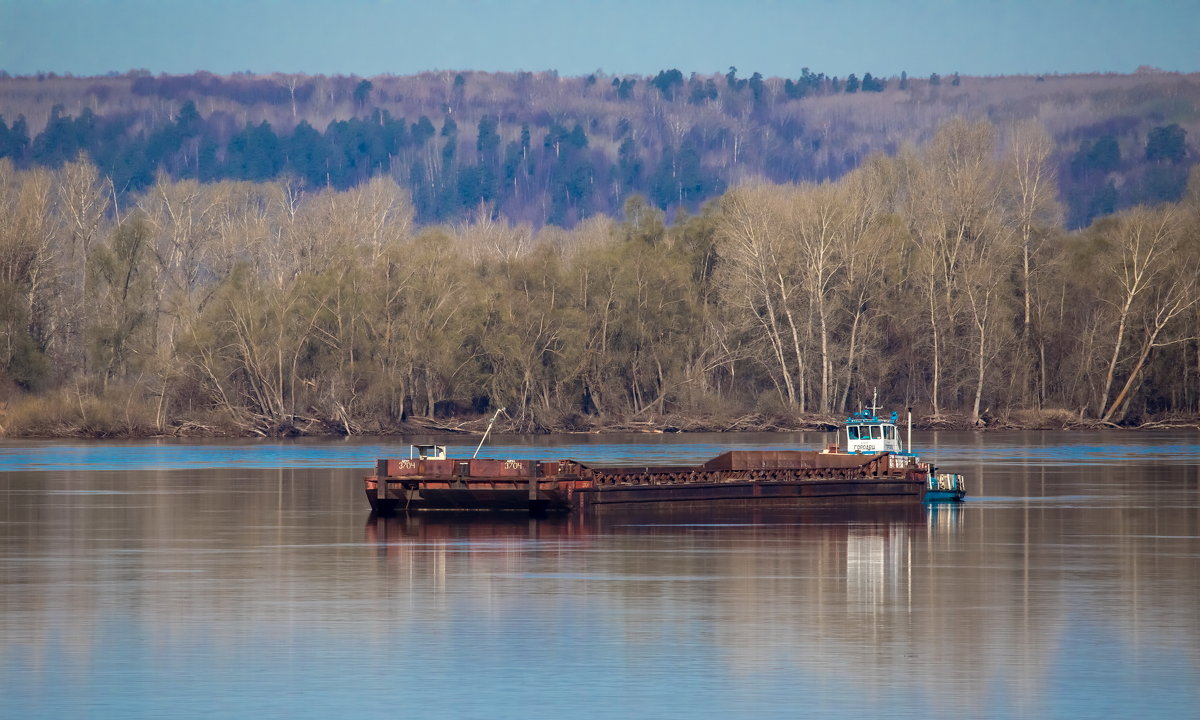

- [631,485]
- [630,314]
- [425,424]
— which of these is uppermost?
[630,314]

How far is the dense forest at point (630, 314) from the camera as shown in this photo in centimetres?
10012

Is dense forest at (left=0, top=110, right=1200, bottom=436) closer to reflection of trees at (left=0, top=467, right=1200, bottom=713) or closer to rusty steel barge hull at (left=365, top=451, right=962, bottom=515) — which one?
reflection of trees at (left=0, top=467, right=1200, bottom=713)

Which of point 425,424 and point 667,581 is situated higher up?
point 425,424

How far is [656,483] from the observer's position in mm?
46938

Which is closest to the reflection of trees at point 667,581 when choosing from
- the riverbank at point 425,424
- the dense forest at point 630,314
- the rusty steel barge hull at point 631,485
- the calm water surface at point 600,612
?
the calm water surface at point 600,612

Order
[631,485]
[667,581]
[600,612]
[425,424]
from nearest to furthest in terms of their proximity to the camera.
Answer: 1. [600,612]
2. [667,581]
3. [631,485]
4. [425,424]

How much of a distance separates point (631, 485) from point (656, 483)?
97 cm

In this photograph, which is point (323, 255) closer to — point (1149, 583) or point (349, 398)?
point (349, 398)

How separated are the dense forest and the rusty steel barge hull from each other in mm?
52632

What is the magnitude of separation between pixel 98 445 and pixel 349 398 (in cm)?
1498

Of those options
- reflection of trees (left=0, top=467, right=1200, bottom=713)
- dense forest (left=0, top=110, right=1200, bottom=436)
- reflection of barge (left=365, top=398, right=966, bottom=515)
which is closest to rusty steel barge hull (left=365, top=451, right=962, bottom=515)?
reflection of barge (left=365, top=398, right=966, bottom=515)

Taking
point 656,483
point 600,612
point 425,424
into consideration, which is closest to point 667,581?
point 600,612

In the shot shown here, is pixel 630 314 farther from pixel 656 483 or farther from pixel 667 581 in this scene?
pixel 667 581

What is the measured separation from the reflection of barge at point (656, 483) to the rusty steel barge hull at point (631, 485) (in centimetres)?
3
